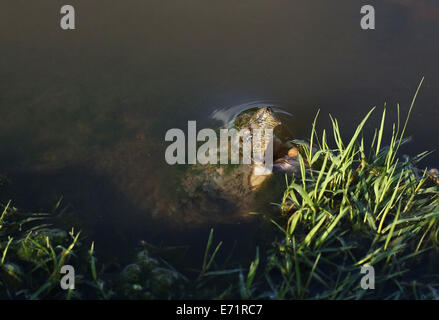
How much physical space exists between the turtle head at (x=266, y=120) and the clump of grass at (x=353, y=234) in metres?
0.59

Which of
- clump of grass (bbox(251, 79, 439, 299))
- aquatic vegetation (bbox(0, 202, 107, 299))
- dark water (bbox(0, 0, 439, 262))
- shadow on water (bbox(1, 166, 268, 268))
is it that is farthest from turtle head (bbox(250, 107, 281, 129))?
aquatic vegetation (bbox(0, 202, 107, 299))

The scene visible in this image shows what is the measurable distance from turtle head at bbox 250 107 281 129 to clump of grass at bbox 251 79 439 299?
0.59 meters

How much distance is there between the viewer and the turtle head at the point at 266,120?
2.85 meters

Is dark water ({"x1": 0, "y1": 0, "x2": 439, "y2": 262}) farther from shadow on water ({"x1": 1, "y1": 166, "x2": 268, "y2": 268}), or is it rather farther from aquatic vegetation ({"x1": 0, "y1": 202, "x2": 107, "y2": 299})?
aquatic vegetation ({"x1": 0, "y1": 202, "x2": 107, "y2": 299})

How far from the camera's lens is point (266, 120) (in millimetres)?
2855

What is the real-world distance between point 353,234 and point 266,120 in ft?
3.35

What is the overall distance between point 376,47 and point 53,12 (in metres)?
3.10

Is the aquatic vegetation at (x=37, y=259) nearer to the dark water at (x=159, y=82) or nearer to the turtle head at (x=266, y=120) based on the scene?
the dark water at (x=159, y=82)

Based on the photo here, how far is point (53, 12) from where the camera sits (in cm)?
376

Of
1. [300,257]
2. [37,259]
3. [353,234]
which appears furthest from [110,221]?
[353,234]

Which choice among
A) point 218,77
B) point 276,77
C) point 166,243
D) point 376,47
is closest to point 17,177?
point 166,243

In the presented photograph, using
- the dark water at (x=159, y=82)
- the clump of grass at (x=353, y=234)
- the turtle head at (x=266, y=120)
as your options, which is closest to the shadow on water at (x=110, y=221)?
the dark water at (x=159, y=82)

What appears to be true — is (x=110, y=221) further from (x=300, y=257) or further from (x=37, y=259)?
(x=300, y=257)
